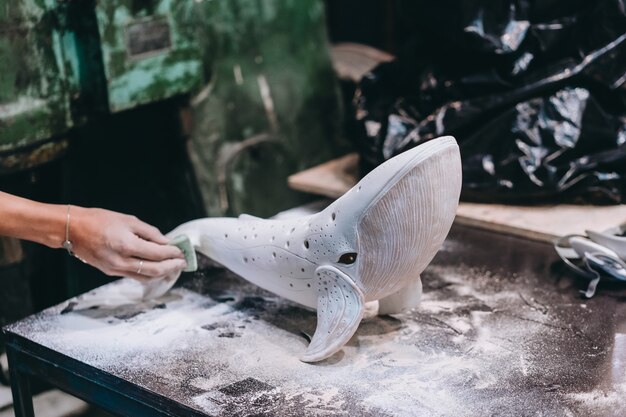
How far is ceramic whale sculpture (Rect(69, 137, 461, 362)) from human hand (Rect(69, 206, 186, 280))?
20 centimetres

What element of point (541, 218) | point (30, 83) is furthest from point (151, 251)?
point (541, 218)

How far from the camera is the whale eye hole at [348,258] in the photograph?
1.75 metres

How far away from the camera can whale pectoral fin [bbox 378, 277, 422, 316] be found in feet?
6.29

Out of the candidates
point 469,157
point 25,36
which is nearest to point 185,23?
point 25,36

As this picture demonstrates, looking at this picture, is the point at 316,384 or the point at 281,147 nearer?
the point at 316,384

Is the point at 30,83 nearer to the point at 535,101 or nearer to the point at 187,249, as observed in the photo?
the point at 187,249

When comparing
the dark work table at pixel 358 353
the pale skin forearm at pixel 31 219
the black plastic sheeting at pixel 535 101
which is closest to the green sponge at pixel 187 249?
the dark work table at pixel 358 353

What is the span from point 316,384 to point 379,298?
24 centimetres

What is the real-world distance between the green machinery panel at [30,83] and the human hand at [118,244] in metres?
0.45

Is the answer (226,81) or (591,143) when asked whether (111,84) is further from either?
(591,143)

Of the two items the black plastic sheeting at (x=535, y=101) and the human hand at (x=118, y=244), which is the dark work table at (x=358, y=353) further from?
the black plastic sheeting at (x=535, y=101)

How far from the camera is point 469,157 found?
261 cm

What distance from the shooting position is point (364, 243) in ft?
5.63

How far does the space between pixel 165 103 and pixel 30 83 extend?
1.88 feet
